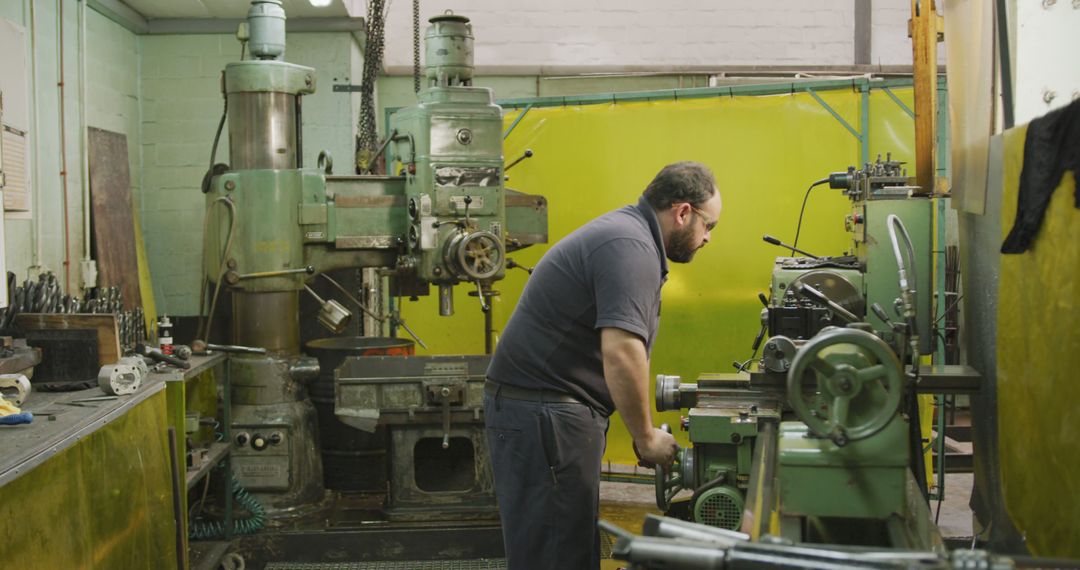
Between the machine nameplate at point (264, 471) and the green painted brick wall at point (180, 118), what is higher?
the green painted brick wall at point (180, 118)

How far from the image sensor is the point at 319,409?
3.83 meters

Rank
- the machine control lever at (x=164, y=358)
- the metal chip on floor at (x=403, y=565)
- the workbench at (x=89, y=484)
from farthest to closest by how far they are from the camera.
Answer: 1. the metal chip on floor at (x=403, y=565)
2. the machine control lever at (x=164, y=358)
3. the workbench at (x=89, y=484)

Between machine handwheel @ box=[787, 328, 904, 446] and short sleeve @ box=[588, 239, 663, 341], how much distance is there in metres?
0.57

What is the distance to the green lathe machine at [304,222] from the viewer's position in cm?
358

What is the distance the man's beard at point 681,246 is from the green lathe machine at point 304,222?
128 centimetres

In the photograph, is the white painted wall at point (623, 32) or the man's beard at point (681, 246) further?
the white painted wall at point (623, 32)

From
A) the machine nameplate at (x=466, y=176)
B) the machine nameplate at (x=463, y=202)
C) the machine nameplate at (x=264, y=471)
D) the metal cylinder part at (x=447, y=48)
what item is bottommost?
the machine nameplate at (x=264, y=471)

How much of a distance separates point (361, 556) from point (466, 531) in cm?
36

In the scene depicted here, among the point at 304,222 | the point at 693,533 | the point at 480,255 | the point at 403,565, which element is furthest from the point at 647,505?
the point at 693,533

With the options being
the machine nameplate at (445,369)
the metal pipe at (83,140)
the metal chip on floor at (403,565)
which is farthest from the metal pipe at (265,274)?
the metal chip on floor at (403,565)

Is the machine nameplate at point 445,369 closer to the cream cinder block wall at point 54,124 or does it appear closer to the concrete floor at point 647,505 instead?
the concrete floor at point 647,505

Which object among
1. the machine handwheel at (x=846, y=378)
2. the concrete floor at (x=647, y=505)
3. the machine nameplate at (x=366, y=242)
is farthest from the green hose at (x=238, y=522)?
the machine handwheel at (x=846, y=378)

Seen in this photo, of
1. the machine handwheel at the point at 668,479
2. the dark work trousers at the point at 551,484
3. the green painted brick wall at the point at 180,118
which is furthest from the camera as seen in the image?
the green painted brick wall at the point at 180,118

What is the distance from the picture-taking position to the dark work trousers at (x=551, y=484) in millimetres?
2256
